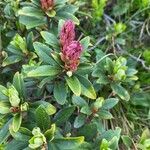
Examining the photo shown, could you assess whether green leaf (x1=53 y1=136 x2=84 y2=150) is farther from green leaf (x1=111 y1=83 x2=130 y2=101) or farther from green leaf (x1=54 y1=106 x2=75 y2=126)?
green leaf (x1=111 y1=83 x2=130 y2=101)

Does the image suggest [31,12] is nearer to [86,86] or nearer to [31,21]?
[31,21]

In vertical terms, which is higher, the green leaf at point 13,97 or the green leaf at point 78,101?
the green leaf at point 13,97

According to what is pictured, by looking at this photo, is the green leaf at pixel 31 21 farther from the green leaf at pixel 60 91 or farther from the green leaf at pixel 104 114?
the green leaf at pixel 104 114

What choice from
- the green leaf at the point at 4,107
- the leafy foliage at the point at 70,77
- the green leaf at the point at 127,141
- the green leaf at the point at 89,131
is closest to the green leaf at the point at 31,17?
the leafy foliage at the point at 70,77

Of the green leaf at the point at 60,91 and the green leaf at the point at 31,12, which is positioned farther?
the green leaf at the point at 31,12

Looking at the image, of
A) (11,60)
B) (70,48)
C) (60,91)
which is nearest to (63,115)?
(60,91)

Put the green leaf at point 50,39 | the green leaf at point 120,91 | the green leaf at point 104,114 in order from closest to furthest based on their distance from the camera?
the green leaf at point 50,39
the green leaf at point 104,114
the green leaf at point 120,91
